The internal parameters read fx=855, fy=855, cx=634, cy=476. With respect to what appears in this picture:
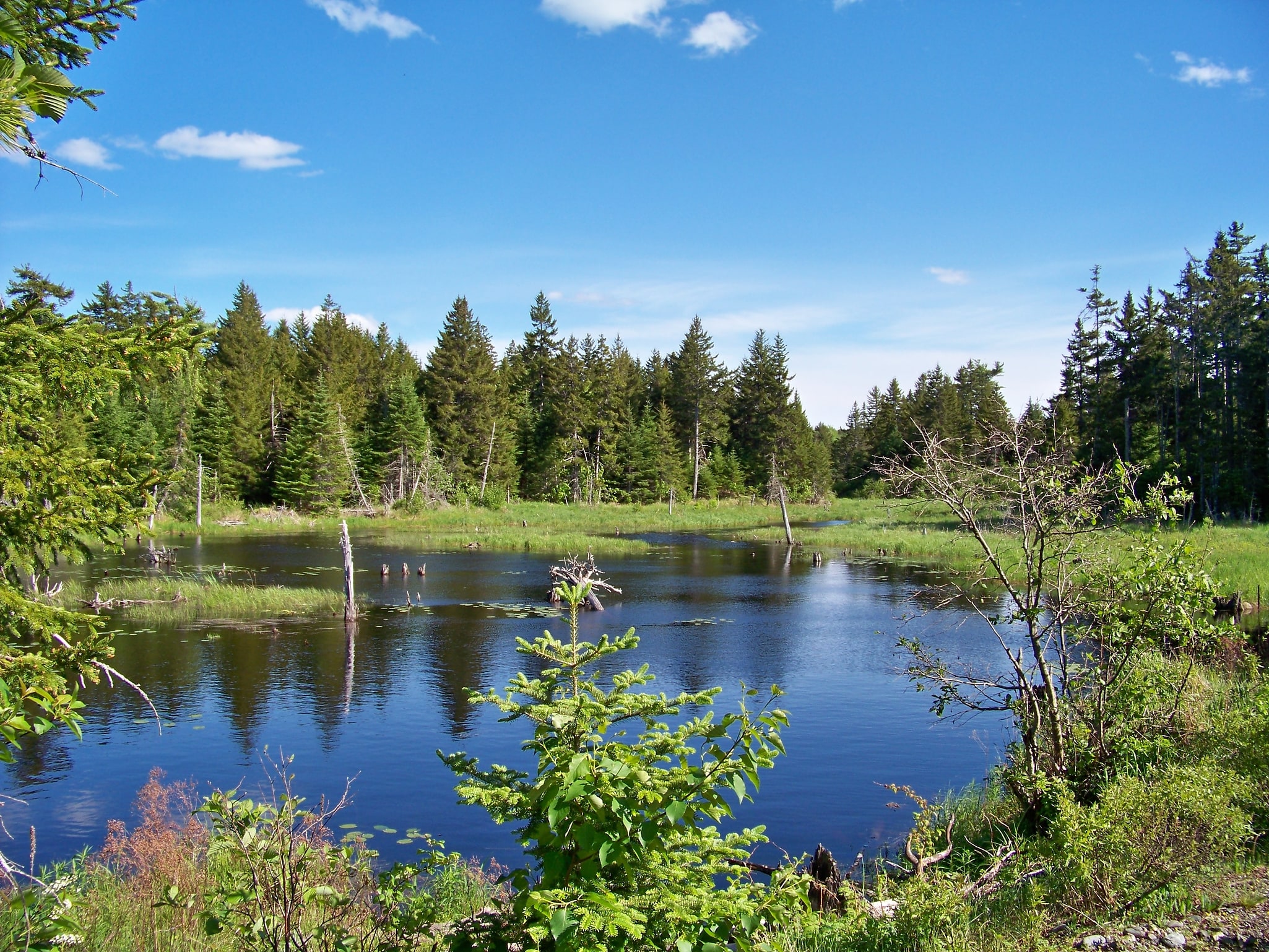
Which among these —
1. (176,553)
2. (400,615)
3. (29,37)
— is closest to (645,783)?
(29,37)

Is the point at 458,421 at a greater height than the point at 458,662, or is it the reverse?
the point at 458,421

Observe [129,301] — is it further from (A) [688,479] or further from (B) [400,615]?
(B) [400,615]

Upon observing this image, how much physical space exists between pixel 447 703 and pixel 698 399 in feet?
206

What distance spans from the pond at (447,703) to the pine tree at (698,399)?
45.4 m

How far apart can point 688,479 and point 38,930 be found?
239 ft

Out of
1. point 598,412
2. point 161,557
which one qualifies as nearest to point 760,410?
point 598,412

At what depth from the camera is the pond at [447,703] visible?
482 inches

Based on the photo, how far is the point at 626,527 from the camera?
6031 cm

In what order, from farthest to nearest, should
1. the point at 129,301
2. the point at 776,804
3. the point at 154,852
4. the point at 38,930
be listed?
the point at 129,301, the point at 776,804, the point at 154,852, the point at 38,930

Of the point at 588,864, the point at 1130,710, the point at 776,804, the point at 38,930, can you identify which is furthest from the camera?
the point at 776,804

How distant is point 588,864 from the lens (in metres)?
3.83

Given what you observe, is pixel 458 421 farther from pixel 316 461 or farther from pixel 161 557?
pixel 161 557

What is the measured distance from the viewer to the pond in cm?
1224

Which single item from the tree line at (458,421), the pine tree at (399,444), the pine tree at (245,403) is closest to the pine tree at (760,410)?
the tree line at (458,421)
